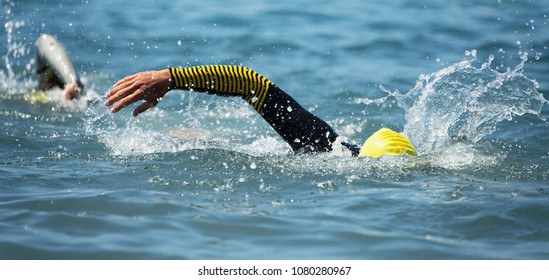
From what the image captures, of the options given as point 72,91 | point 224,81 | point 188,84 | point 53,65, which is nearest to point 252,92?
point 224,81

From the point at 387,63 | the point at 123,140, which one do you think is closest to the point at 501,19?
the point at 387,63

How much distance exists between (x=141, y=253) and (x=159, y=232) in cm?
31

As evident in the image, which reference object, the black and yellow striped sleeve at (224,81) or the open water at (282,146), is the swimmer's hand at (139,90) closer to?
the black and yellow striped sleeve at (224,81)

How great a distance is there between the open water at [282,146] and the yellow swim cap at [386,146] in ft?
0.38

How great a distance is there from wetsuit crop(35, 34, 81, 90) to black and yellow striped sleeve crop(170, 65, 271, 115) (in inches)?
150

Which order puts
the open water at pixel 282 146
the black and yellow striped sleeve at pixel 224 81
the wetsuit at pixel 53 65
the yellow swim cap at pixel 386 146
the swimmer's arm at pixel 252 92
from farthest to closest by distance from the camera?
the wetsuit at pixel 53 65
the yellow swim cap at pixel 386 146
the black and yellow striped sleeve at pixel 224 81
the swimmer's arm at pixel 252 92
the open water at pixel 282 146

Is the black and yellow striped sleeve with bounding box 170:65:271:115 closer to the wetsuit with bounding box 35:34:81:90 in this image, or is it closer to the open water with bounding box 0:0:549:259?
the open water with bounding box 0:0:549:259

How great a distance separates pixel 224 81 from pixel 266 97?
0.37 m

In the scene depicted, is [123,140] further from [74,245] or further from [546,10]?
[546,10]

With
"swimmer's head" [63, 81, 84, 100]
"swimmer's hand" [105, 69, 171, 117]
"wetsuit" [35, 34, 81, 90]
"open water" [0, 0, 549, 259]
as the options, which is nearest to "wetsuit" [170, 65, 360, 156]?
"swimmer's hand" [105, 69, 171, 117]

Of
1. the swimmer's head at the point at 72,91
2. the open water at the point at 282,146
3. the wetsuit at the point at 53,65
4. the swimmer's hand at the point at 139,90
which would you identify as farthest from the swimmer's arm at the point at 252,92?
the wetsuit at the point at 53,65

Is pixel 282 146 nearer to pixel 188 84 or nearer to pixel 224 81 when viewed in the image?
pixel 224 81

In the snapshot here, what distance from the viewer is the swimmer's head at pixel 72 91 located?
9.00 metres

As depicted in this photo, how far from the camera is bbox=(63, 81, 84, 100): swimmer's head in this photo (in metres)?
9.00
